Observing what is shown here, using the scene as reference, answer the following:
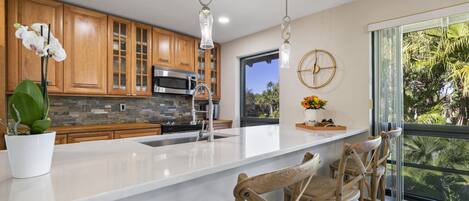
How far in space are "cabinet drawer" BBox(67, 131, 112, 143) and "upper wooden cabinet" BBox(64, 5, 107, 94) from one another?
55 cm

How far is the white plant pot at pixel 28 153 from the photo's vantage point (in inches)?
31.2

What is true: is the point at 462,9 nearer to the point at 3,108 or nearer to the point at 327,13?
the point at 327,13

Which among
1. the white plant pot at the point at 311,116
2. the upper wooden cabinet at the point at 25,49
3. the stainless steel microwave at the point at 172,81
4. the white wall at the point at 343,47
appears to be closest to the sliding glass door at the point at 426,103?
the white wall at the point at 343,47

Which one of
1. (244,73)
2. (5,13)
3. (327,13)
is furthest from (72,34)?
A: (327,13)

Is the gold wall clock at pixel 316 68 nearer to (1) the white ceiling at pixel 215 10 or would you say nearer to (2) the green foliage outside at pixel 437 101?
(1) the white ceiling at pixel 215 10

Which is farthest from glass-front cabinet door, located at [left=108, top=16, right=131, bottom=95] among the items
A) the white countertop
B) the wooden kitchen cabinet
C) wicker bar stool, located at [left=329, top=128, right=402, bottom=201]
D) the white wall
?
wicker bar stool, located at [left=329, top=128, right=402, bottom=201]

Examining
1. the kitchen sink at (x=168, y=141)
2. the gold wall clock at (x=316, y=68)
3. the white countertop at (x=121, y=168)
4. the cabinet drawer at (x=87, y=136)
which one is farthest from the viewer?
the gold wall clock at (x=316, y=68)

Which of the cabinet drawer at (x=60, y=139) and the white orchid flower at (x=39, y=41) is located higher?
the white orchid flower at (x=39, y=41)

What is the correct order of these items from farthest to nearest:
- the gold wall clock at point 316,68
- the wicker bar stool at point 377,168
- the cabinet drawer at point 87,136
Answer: the gold wall clock at point 316,68 → the cabinet drawer at point 87,136 → the wicker bar stool at point 377,168

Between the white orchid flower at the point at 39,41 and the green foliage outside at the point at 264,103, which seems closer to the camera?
the white orchid flower at the point at 39,41

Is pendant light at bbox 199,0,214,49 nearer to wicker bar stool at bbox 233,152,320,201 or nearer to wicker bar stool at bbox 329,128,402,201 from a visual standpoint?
wicker bar stool at bbox 233,152,320,201

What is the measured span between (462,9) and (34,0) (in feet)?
13.3

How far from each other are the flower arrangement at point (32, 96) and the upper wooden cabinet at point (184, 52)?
9.54 ft

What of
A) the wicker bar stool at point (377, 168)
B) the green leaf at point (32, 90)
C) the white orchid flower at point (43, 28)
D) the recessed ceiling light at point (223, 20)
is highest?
the recessed ceiling light at point (223, 20)
